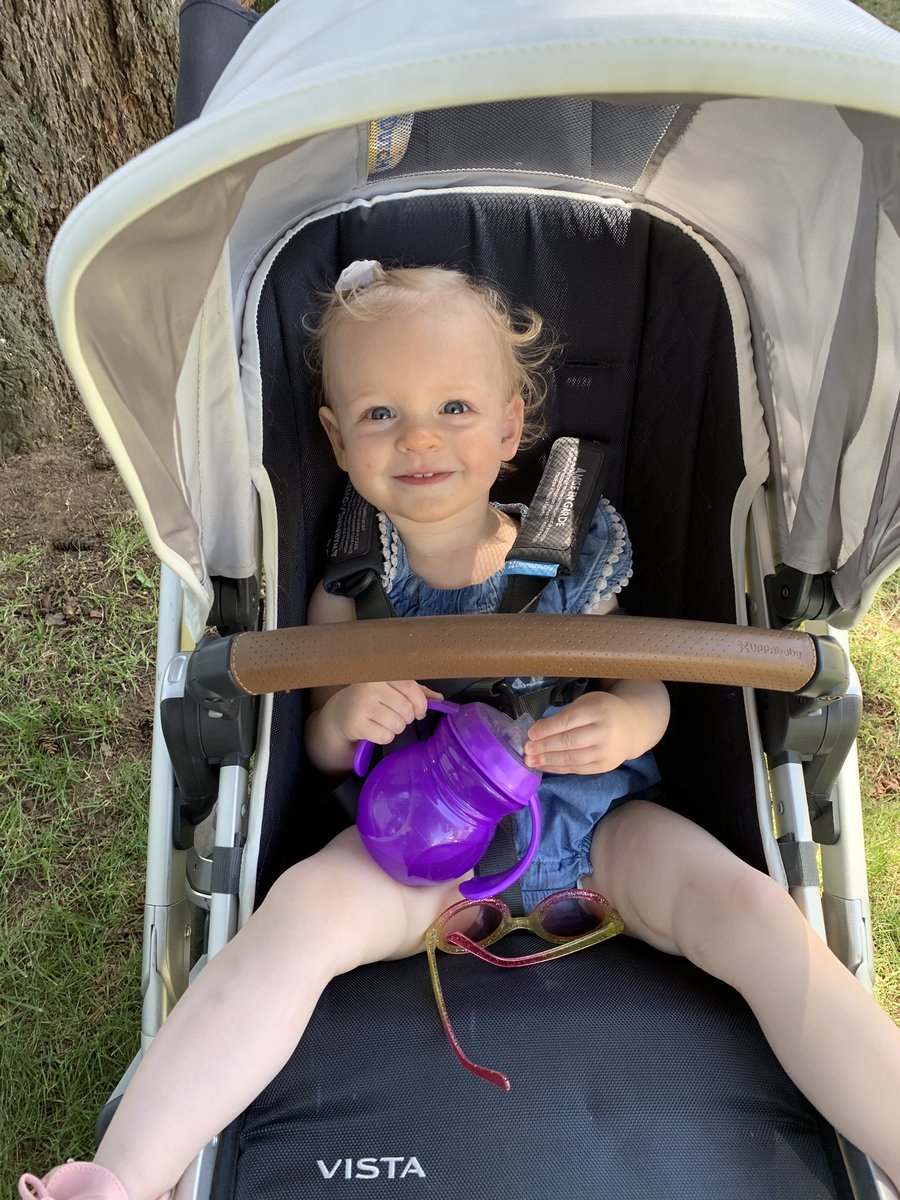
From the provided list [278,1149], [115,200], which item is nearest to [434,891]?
[278,1149]

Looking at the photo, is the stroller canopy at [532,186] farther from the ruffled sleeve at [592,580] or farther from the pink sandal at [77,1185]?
the pink sandal at [77,1185]

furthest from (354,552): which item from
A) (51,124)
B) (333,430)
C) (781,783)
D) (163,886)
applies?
(51,124)

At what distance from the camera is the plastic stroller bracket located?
0.84 m

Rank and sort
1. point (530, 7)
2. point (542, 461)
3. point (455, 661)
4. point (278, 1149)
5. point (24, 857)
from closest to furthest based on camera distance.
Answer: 1. point (530, 7)
2. point (455, 661)
3. point (278, 1149)
4. point (542, 461)
5. point (24, 857)

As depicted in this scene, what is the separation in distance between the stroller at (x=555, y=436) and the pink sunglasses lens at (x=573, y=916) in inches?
2.6

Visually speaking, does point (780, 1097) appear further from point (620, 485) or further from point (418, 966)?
point (620, 485)

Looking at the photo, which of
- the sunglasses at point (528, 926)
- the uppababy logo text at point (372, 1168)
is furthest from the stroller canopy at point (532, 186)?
the uppababy logo text at point (372, 1168)

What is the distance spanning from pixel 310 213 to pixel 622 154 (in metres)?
0.41

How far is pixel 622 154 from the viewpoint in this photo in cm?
121

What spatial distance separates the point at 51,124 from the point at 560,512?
1471mm

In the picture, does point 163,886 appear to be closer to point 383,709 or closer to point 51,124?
point 383,709

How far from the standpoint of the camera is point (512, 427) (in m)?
1.35

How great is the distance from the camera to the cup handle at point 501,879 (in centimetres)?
111

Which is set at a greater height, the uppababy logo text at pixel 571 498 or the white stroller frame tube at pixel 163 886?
the uppababy logo text at pixel 571 498
